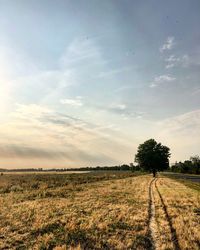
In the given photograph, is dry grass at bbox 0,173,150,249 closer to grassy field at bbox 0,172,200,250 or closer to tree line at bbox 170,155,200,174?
grassy field at bbox 0,172,200,250

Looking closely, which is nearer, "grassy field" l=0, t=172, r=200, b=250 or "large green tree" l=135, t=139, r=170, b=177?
"grassy field" l=0, t=172, r=200, b=250

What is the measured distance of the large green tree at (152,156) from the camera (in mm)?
98375

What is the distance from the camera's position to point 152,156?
323 feet

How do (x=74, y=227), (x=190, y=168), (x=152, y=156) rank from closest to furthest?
(x=74, y=227) → (x=152, y=156) → (x=190, y=168)

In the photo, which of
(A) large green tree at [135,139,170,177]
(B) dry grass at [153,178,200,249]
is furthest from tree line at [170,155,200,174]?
(B) dry grass at [153,178,200,249]

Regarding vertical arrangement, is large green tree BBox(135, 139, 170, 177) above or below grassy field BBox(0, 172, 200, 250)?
above

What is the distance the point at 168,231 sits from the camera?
1504cm

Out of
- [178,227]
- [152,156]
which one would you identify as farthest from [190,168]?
[178,227]

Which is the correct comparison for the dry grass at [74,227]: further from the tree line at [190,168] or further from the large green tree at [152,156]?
the tree line at [190,168]

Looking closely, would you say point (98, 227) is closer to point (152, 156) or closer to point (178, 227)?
point (178, 227)

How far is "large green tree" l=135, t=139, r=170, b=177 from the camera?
98.4m

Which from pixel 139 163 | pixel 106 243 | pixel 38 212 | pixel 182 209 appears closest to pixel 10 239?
pixel 106 243

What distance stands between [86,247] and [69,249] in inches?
31.3

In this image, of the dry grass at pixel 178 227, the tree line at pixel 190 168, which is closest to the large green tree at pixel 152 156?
the tree line at pixel 190 168
